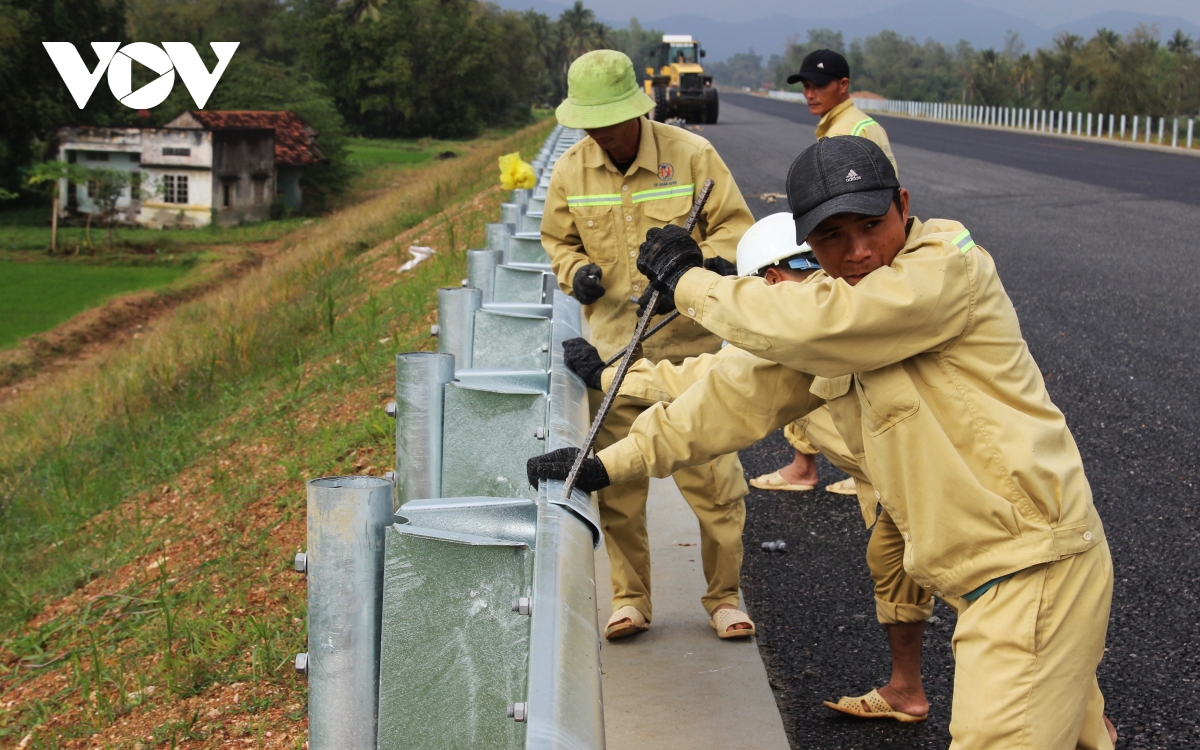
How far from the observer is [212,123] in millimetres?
52844

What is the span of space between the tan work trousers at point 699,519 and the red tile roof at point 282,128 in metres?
51.3

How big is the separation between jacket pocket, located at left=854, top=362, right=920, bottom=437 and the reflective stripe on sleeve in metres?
1.96

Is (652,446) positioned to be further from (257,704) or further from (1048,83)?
(1048,83)

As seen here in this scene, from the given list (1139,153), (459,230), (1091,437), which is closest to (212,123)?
(1139,153)

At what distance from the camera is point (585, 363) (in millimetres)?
3490

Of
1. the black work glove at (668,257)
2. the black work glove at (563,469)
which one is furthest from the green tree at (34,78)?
the black work glove at (563,469)

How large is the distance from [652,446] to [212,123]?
53.7 metres

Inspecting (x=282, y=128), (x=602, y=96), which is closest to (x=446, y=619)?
(x=602, y=96)

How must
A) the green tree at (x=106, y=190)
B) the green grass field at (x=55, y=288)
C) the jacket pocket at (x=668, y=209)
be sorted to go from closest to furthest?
the jacket pocket at (x=668, y=209) → the green grass field at (x=55, y=288) → the green tree at (x=106, y=190)

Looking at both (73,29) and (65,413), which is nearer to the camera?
(65,413)

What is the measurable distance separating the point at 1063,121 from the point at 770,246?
43.9 metres

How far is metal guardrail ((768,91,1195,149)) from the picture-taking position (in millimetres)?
33628

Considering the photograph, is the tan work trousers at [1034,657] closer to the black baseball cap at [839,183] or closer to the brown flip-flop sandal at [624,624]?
the black baseball cap at [839,183]

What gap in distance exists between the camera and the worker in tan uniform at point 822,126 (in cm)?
580
